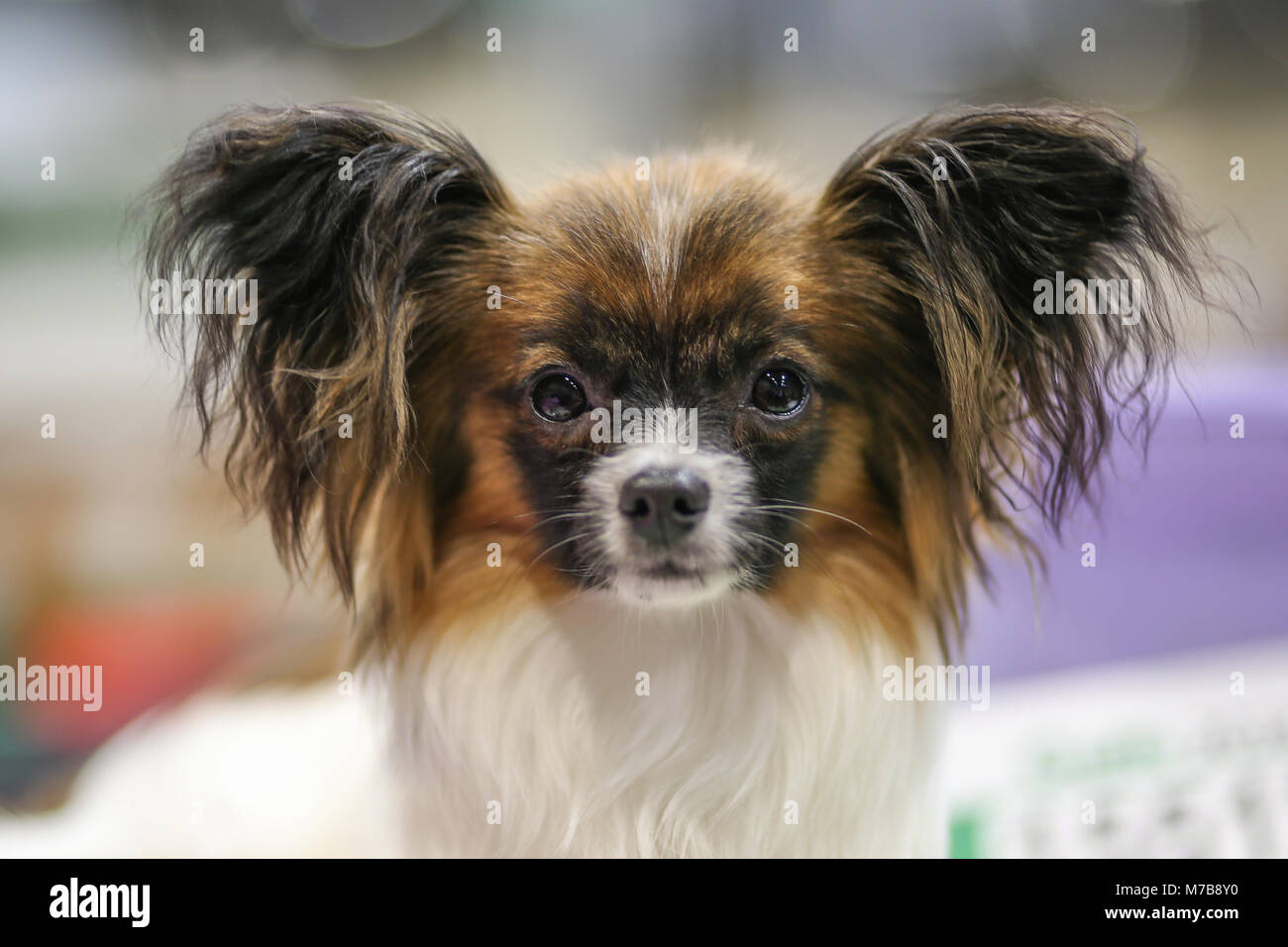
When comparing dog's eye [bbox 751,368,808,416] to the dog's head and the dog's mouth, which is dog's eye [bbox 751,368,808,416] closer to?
the dog's head

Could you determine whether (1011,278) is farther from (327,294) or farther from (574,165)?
(327,294)

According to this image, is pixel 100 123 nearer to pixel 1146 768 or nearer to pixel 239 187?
pixel 239 187

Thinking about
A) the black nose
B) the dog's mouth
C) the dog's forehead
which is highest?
the dog's forehead

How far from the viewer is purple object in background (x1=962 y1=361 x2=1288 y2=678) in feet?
8.33

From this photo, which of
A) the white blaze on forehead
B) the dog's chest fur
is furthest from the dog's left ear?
the dog's chest fur

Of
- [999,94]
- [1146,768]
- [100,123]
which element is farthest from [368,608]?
[1146,768]

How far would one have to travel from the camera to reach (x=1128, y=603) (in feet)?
9.26

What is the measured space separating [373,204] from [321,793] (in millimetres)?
1101

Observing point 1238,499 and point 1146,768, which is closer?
point 1146,768

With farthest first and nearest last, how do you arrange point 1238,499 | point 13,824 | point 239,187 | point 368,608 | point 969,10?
point 1238,499 → point 13,824 → point 969,10 → point 368,608 → point 239,187

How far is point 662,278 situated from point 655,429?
23cm

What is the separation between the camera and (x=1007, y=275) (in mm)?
1635

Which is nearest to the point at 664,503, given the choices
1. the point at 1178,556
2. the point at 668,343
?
the point at 668,343

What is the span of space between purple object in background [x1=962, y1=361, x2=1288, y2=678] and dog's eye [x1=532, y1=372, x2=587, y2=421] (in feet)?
4.33
